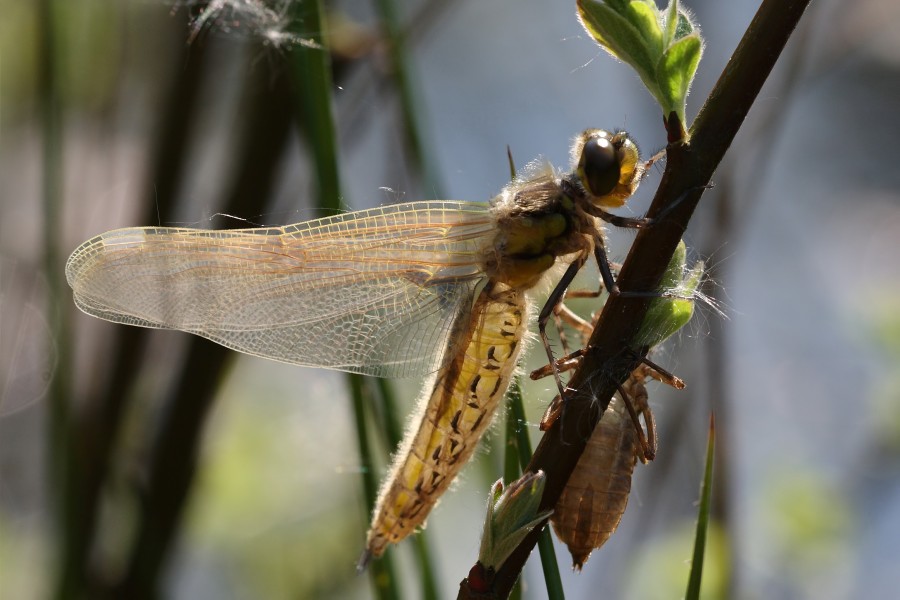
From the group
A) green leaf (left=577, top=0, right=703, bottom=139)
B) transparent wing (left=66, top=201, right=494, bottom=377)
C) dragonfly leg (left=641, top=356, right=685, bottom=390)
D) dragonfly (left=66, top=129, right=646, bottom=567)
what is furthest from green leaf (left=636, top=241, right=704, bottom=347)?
transparent wing (left=66, top=201, right=494, bottom=377)

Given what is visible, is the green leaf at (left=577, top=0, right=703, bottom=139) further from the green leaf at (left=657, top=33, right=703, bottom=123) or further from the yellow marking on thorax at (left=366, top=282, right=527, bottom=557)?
the yellow marking on thorax at (left=366, top=282, right=527, bottom=557)

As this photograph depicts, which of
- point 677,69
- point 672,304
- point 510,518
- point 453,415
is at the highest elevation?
point 677,69

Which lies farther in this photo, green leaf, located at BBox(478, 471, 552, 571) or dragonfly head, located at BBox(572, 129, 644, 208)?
dragonfly head, located at BBox(572, 129, 644, 208)

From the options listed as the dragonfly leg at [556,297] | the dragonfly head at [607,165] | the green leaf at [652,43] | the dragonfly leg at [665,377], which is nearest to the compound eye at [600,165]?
the dragonfly head at [607,165]

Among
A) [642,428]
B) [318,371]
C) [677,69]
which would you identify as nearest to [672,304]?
[677,69]

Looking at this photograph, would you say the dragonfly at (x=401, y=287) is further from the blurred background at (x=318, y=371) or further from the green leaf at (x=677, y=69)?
the green leaf at (x=677, y=69)

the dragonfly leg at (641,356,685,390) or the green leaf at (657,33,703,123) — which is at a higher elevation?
the green leaf at (657,33,703,123)

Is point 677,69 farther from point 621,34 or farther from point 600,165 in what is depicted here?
point 600,165

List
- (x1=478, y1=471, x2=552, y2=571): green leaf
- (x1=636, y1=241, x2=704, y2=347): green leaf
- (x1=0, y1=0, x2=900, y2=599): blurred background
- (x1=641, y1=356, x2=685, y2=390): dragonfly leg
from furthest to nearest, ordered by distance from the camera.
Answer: (x1=0, y1=0, x2=900, y2=599): blurred background < (x1=641, y1=356, x2=685, y2=390): dragonfly leg < (x1=636, y1=241, x2=704, y2=347): green leaf < (x1=478, y1=471, x2=552, y2=571): green leaf
